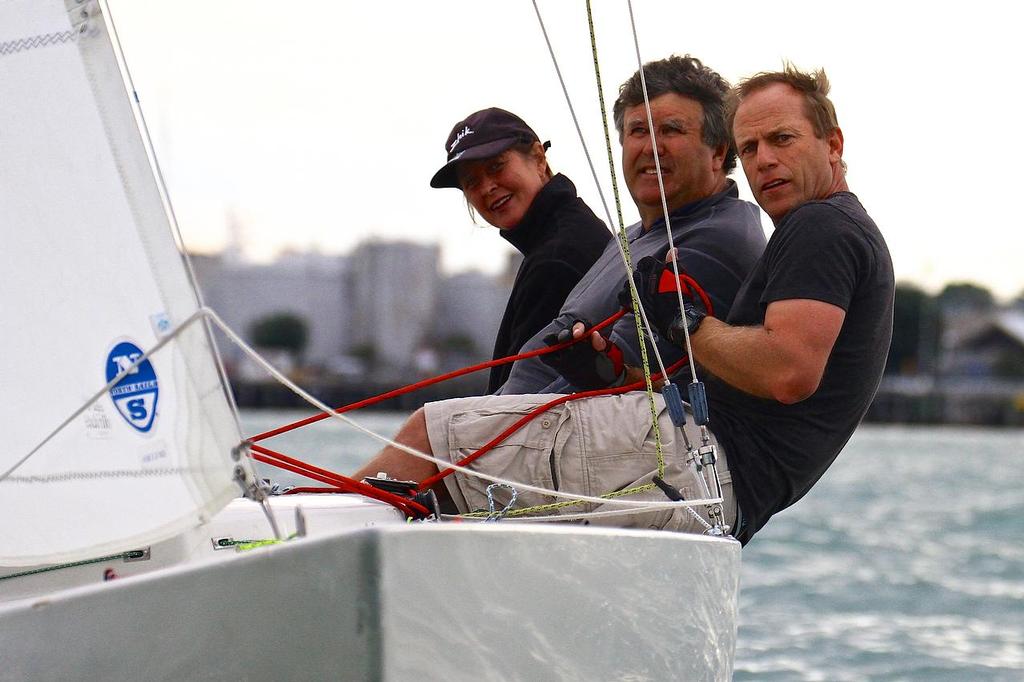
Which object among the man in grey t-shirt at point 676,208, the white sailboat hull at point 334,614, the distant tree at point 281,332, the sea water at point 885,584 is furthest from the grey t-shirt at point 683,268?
the distant tree at point 281,332

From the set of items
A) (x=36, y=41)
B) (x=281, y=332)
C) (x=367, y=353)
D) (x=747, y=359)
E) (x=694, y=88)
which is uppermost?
(x=36, y=41)

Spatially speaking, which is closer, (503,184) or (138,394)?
(138,394)

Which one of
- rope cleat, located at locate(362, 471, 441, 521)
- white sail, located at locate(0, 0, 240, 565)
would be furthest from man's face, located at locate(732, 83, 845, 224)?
white sail, located at locate(0, 0, 240, 565)

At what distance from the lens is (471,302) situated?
6562cm

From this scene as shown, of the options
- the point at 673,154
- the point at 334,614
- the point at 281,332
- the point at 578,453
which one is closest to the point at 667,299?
the point at 578,453

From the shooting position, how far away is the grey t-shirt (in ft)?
9.25

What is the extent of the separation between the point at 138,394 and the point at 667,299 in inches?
37.4

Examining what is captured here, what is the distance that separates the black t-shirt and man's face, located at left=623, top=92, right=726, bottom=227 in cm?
44

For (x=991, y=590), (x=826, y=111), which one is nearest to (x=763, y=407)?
(x=826, y=111)

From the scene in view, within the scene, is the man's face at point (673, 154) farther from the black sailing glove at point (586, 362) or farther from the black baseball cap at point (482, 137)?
the black sailing glove at point (586, 362)

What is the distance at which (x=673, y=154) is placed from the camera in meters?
3.00

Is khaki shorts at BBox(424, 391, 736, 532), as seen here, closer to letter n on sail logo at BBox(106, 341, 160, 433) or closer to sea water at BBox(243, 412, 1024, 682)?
letter n on sail logo at BBox(106, 341, 160, 433)

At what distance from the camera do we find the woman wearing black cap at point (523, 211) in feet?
10.5

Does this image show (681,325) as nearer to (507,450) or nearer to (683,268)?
(683,268)
